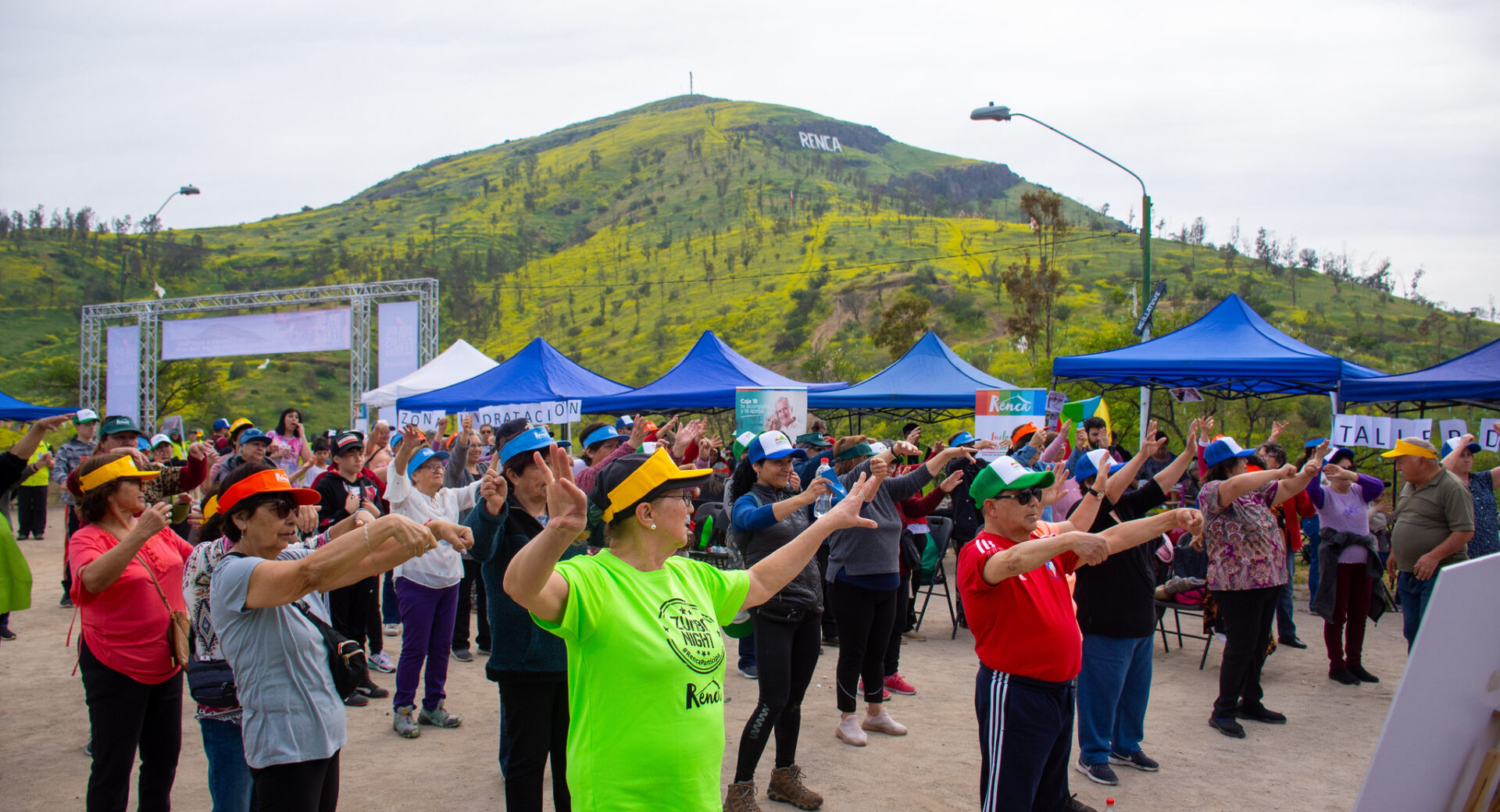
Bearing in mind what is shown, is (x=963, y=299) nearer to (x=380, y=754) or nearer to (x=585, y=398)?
(x=585, y=398)

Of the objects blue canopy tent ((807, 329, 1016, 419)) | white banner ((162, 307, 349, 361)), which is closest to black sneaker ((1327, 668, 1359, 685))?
blue canopy tent ((807, 329, 1016, 419))

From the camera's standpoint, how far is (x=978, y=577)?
338 cm

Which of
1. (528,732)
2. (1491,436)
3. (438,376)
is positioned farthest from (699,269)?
(528,732)

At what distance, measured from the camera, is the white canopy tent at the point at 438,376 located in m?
15.3

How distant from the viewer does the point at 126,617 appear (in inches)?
138

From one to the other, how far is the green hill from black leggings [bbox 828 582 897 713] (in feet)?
50.3

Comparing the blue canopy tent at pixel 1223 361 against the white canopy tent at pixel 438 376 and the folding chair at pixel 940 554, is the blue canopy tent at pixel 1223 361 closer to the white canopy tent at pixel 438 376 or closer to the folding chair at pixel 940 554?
the folding chair at pixel 940 554

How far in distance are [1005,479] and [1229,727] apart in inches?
140

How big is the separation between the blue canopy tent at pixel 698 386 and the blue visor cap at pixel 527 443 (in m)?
8.63

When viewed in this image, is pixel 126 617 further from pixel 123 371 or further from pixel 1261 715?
pixel 123 371

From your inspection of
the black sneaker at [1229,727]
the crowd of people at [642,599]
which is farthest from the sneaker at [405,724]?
the black sneaker at [1229,727]

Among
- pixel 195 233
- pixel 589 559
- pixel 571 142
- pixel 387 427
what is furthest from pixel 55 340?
pixel 571 142

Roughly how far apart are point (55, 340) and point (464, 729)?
59669 millimetres

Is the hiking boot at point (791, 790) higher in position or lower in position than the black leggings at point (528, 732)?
lower
